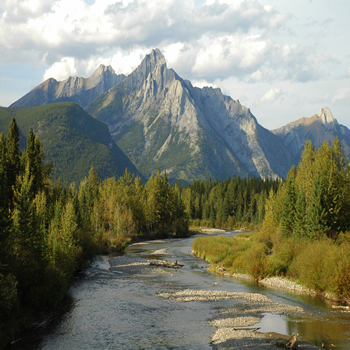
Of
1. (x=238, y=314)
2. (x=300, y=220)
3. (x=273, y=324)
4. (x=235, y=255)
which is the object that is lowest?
(x=238, y=314)

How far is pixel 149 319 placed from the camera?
31.7m

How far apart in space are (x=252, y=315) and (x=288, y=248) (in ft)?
65.0

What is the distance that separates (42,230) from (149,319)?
14.6 metres

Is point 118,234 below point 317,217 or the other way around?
below

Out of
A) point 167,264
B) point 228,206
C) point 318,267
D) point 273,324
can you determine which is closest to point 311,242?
point 318,267

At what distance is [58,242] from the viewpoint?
1811 inches

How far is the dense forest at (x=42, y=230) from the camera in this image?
27.5 m

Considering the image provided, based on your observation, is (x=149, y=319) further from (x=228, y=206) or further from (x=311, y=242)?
(x=228, y=206)

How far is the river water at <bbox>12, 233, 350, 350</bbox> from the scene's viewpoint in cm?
2645

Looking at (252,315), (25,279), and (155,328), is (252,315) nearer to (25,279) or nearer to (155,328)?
(155,328)

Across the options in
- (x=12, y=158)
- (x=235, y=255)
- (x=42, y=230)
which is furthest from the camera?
(x=12, y=158)

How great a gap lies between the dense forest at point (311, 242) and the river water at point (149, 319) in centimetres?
343

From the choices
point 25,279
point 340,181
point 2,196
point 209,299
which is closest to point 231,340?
point 209,299

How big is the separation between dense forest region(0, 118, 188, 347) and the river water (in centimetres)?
260
